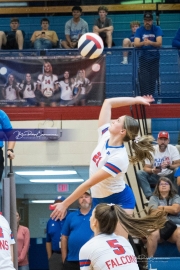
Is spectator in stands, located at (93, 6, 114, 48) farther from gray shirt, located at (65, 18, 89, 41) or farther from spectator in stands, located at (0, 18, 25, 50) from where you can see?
spectator in stands, located at (0, 18, 25, 50)

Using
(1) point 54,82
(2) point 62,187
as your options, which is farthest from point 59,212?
(2) point 62,187

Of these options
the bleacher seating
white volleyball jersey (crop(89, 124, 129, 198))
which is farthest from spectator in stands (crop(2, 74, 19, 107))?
white volleyball jersey (crop(89, 124, 129, 198))

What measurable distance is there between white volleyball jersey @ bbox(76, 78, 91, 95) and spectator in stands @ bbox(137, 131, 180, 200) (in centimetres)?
171

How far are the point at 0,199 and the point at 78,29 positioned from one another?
9.51m

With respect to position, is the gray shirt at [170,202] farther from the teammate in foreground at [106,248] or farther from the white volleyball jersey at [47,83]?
the teammate in foreground at [106,248]

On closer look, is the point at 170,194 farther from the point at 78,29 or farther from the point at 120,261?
the point at 78,29

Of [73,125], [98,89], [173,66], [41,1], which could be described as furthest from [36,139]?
[41,1]

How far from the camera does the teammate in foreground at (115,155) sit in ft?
21.6

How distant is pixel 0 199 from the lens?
24.3 feet

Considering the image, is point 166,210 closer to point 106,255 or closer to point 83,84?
point 83,84

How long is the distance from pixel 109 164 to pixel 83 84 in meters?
6.22

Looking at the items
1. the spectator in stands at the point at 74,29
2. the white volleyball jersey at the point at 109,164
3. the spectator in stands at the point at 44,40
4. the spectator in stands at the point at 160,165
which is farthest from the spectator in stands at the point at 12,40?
the white volleyball jersey at the point at 109,164

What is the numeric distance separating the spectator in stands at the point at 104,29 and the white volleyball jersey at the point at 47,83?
3.26m

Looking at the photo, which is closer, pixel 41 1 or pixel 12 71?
pixel 12 71
